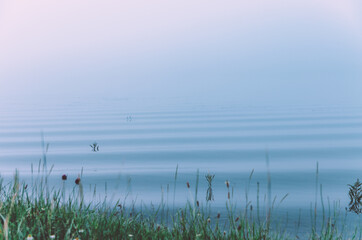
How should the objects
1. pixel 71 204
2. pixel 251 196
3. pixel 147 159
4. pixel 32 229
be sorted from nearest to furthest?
pixel 32 229 < pixel 71 204 < pixel 251 196 < pixel 147 159

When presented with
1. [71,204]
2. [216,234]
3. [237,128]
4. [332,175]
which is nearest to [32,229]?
[71,204]

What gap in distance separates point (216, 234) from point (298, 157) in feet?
39.5

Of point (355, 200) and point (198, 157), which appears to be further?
point (198, 157)

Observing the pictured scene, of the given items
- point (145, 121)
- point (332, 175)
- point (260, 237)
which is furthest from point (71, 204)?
point (145, 121)

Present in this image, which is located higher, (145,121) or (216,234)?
(145,121)

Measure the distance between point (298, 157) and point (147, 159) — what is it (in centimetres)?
462

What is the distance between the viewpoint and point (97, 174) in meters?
13.5

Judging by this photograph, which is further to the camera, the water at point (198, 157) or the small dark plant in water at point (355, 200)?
the water at point (198, 157)

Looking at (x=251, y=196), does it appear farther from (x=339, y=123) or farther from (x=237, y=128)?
(x=339, y=123)

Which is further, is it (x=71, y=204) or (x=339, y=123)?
(x=339, y=123)

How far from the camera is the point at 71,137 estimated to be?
23.4 metres

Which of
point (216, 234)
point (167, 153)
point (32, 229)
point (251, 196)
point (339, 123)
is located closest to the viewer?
point (32, 229)

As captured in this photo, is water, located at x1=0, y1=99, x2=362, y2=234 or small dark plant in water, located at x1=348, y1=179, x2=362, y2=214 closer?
small dark plant in water, located at x1=348, y1=179, x2=362, y2=214

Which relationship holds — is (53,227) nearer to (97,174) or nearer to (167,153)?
(97,174)
